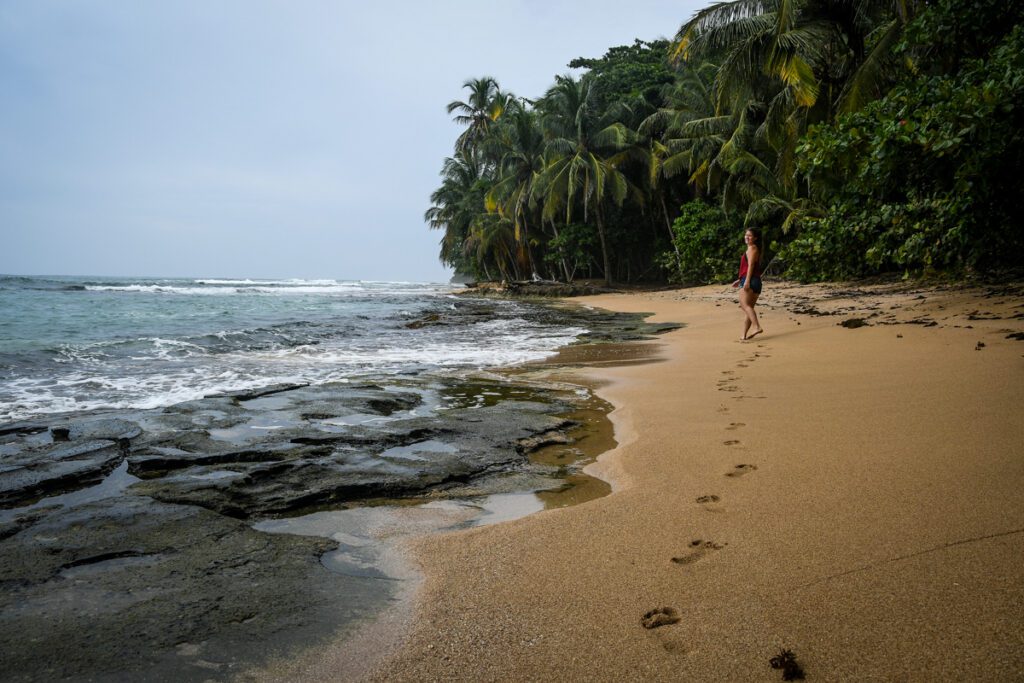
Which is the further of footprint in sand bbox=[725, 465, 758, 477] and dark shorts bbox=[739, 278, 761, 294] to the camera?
dark shorts bbox=[739, 278, 761, 294]

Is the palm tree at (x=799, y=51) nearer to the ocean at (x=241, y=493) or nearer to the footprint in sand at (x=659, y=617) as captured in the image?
the ocean at (x=241, y=493)

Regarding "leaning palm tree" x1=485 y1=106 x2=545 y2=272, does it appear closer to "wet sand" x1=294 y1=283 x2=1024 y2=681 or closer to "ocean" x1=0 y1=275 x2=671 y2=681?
"ocean" x1=0 y1=275 x2=671 y2=681

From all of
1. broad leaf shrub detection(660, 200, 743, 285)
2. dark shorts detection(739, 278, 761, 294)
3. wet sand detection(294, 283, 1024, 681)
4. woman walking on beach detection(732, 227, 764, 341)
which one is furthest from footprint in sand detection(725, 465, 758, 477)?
broad leaf shrub detection(660, 200, 743, 285)

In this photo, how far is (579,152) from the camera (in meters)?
27.2

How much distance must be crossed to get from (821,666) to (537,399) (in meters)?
3.85

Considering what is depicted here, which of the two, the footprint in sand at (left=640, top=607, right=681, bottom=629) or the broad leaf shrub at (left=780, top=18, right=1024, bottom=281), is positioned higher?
the broad leaf shrub at (left=780, top=18, right=1024, bottom=281)

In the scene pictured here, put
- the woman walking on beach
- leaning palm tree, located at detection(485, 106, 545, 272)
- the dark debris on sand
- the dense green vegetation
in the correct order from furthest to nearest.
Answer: leaning palm tree, located at detection(485, 106, 545, 272)
the woman walking on beach
the dense green vegetation
the dark debris on sand

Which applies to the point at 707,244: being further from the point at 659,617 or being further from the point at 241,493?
the point at 659,617

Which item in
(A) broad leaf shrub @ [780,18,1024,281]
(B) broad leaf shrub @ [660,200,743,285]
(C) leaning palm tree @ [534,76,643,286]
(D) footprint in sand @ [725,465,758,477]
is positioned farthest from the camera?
(C) leaning palm tree @ [534,76,643,286]

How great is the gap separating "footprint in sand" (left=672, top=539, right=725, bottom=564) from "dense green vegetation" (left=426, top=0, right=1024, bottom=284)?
17.6 feet

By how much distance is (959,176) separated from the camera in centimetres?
590

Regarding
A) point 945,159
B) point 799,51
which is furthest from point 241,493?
point 799,51

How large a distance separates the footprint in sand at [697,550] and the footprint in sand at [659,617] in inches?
12.1

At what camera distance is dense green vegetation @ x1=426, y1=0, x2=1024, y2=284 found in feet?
20.3
